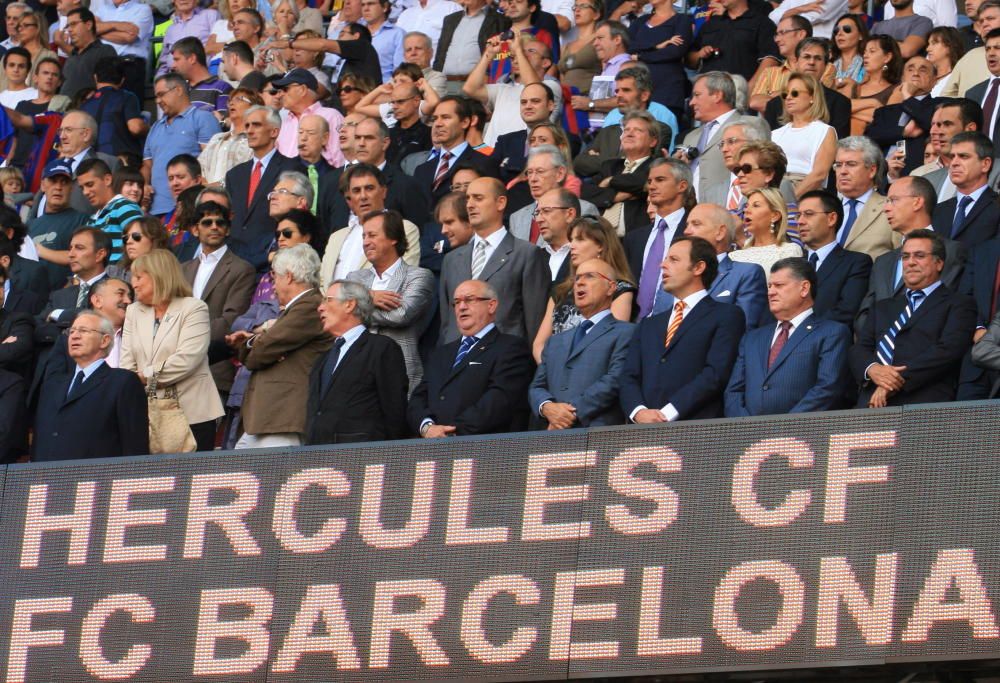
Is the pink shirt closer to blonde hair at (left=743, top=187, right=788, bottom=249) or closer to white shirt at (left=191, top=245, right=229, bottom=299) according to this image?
white shirt at (left=191, top=245, right=229, bottom=299)

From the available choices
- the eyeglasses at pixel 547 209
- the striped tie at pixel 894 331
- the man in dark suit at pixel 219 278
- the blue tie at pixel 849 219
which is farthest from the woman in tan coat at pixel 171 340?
the striped tie at pixel 894 331

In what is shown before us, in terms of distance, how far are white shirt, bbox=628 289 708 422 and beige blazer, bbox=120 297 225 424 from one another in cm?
313

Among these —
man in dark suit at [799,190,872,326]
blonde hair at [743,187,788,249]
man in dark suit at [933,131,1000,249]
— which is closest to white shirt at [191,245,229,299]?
blonde hair at [743,187,788,249]

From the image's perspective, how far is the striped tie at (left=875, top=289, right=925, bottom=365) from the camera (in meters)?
11.3

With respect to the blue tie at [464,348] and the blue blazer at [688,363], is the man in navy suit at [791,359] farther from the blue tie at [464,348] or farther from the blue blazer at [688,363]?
the blue tie at [464,348]

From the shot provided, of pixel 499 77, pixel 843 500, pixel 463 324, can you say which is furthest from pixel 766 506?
pixel 499 77

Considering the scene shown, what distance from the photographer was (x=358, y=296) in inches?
500

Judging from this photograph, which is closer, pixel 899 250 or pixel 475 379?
pixel 899 250

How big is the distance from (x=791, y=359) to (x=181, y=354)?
4.02 m

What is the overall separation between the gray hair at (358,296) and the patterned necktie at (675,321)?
6.59 feet

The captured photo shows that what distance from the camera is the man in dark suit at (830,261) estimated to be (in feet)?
40.3

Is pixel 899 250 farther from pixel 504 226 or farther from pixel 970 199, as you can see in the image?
pixel 504 226

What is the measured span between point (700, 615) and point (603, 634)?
0.48 meters

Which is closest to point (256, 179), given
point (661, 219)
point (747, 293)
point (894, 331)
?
point (661, 219)
